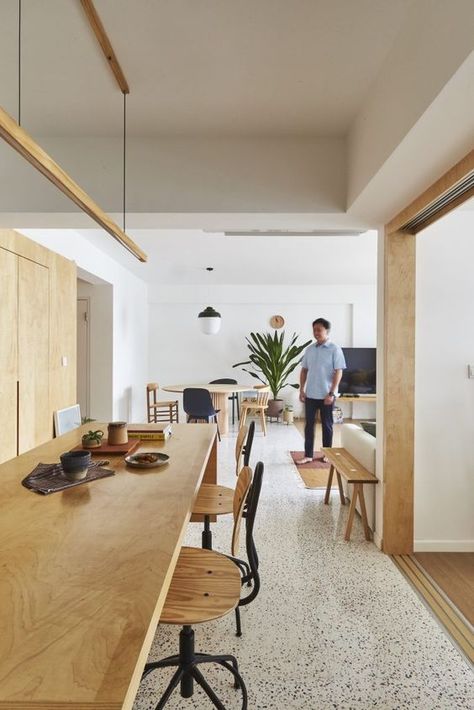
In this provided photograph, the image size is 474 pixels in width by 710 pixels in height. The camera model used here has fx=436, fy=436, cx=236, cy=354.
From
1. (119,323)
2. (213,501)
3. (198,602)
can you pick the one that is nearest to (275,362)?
(119,323)

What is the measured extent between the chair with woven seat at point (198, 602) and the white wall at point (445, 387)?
1.59 metres

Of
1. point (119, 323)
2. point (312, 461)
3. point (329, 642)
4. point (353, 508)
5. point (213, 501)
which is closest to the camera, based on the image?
point (329, 642)

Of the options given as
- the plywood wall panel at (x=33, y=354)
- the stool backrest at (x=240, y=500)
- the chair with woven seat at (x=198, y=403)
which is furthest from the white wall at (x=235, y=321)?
the stool backrest at (x=240, y=500)

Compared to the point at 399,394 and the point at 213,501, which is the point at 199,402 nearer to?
the point at 399,394

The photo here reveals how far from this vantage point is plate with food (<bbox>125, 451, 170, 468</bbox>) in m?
1.87

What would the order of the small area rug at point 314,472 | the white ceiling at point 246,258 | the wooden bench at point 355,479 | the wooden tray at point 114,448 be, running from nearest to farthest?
1. the wooden tray at point 114,448
2. the wooden bench at point 355,479
3. the small area rug at point 314,472
4. the white ceiling at point 246,258

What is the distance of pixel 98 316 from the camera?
5.69 m

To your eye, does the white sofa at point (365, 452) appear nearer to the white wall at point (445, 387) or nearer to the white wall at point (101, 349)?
the white wall at point (445, 387)

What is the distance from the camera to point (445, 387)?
2.78 m

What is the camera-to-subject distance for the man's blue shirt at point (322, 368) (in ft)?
15.1

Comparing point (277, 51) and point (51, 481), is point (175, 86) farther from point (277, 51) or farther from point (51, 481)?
point (51, 481)

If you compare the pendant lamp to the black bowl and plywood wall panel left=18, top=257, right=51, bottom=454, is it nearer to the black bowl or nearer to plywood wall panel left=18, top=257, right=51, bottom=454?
plywood wall panel left=18, top=257, right=51, bottom=454

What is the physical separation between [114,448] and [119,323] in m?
4.17

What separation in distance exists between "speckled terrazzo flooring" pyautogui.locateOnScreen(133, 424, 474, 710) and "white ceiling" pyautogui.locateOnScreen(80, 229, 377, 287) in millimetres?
3180
